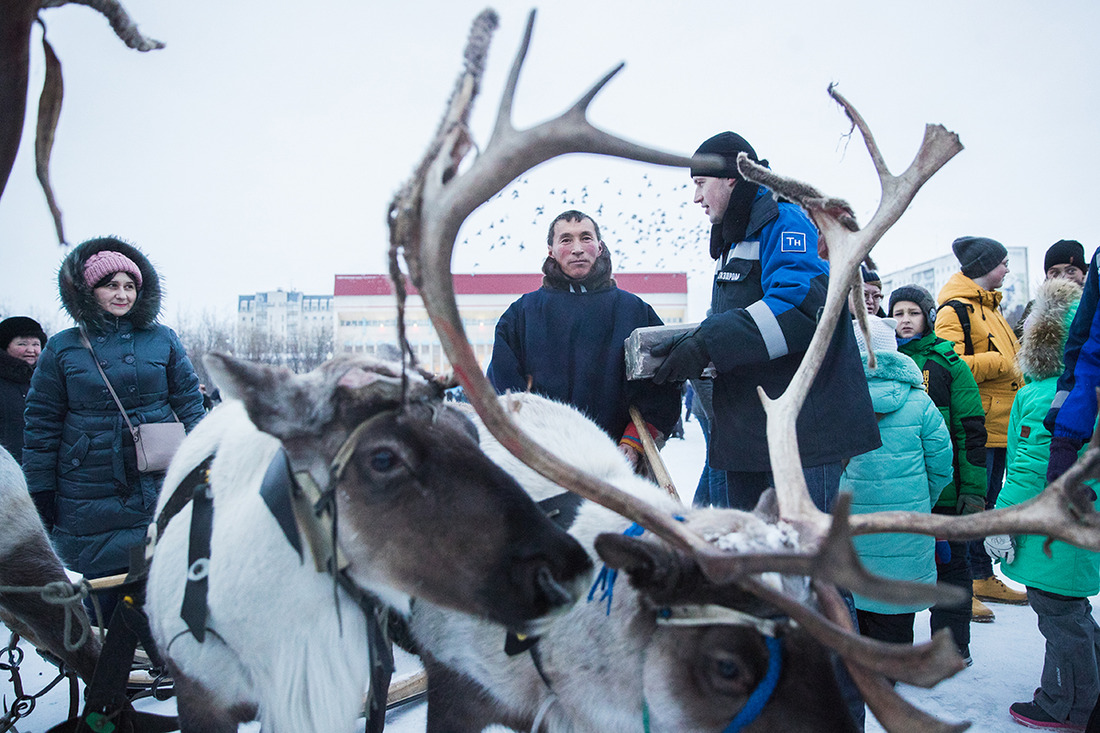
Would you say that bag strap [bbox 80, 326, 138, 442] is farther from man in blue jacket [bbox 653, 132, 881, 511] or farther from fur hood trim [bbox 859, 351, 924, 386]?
fur hood trim [bbox 859, 351, 924, 386]

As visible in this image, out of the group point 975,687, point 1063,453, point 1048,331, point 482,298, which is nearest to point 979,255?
point 1048,331

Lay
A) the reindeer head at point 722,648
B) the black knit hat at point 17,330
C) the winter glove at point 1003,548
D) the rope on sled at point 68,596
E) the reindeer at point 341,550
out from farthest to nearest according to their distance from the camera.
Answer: the black knit hat at point 17,330
the winter glove at point 1003,548
the rope on sled at point 68,596
the reindeer at point 341,550
the reindeer head at point 722,648

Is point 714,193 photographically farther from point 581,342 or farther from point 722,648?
point 722,648

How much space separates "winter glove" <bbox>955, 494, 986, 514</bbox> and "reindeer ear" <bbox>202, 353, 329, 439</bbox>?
3.49 m

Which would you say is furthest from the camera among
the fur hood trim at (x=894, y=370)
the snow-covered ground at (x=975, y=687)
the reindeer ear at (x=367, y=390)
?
the fur hood trim at (x=894, y=370)

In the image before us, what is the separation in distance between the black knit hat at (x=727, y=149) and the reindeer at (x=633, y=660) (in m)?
1.37

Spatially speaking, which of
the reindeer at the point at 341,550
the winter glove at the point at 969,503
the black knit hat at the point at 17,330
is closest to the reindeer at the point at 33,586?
the reindeer at the point at 341,550

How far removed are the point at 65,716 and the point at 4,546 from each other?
4.97 feet

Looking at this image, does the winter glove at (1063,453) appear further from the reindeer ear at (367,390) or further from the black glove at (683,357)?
the reindeer ear at (367,390)

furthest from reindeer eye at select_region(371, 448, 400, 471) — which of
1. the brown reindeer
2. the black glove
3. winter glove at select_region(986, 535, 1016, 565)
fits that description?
winter glove at select_region(986, 535, 1016, 565)

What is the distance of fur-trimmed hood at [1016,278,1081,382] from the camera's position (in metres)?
2.99

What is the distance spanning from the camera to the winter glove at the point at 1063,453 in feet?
7.59

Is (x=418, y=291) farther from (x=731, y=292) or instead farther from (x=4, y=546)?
(x=4, y=546)

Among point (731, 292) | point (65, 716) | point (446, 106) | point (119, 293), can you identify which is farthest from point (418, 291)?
point (65, 716)
